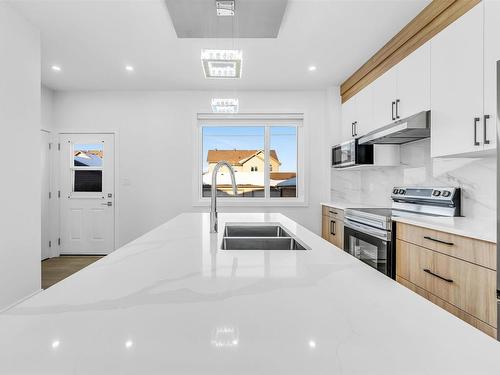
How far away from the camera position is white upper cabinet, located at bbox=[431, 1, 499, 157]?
1.95 metres

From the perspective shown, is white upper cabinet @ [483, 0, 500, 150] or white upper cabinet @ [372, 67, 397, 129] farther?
white upper cabinet @ [372, 67, 397, 129]

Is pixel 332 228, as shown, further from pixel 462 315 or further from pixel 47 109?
pixel 47 109

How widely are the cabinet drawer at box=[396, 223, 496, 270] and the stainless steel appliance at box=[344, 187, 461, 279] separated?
6.7 inches

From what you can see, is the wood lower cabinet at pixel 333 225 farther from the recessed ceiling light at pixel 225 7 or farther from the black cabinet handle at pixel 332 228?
the recessed ceiling light at pixel 225 7

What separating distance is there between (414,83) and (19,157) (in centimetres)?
347

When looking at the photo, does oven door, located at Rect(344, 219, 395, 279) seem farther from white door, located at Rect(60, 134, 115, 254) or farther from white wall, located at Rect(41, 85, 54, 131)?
white wall, located at Rect(41, 85, 54, 131)

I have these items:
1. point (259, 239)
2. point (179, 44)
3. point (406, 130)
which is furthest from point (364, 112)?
point (259, 239)

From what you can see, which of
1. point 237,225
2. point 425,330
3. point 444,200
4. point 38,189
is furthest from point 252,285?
point 38,189

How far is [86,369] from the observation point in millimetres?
434

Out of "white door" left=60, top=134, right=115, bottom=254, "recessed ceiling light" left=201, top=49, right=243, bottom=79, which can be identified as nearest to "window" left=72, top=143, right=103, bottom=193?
"white door" left=60, top=134, right=115, bottom=254

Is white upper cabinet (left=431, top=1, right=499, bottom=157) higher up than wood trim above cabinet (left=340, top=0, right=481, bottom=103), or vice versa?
wood trim above cabinet (left=340, top=0, right=481, bottom=103)

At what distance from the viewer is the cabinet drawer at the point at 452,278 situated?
1733 mm

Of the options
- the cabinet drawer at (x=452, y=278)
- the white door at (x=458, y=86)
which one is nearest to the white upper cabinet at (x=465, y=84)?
the white door at (x=458, y=86)

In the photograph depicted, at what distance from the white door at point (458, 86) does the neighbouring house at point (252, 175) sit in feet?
A: 9.13
